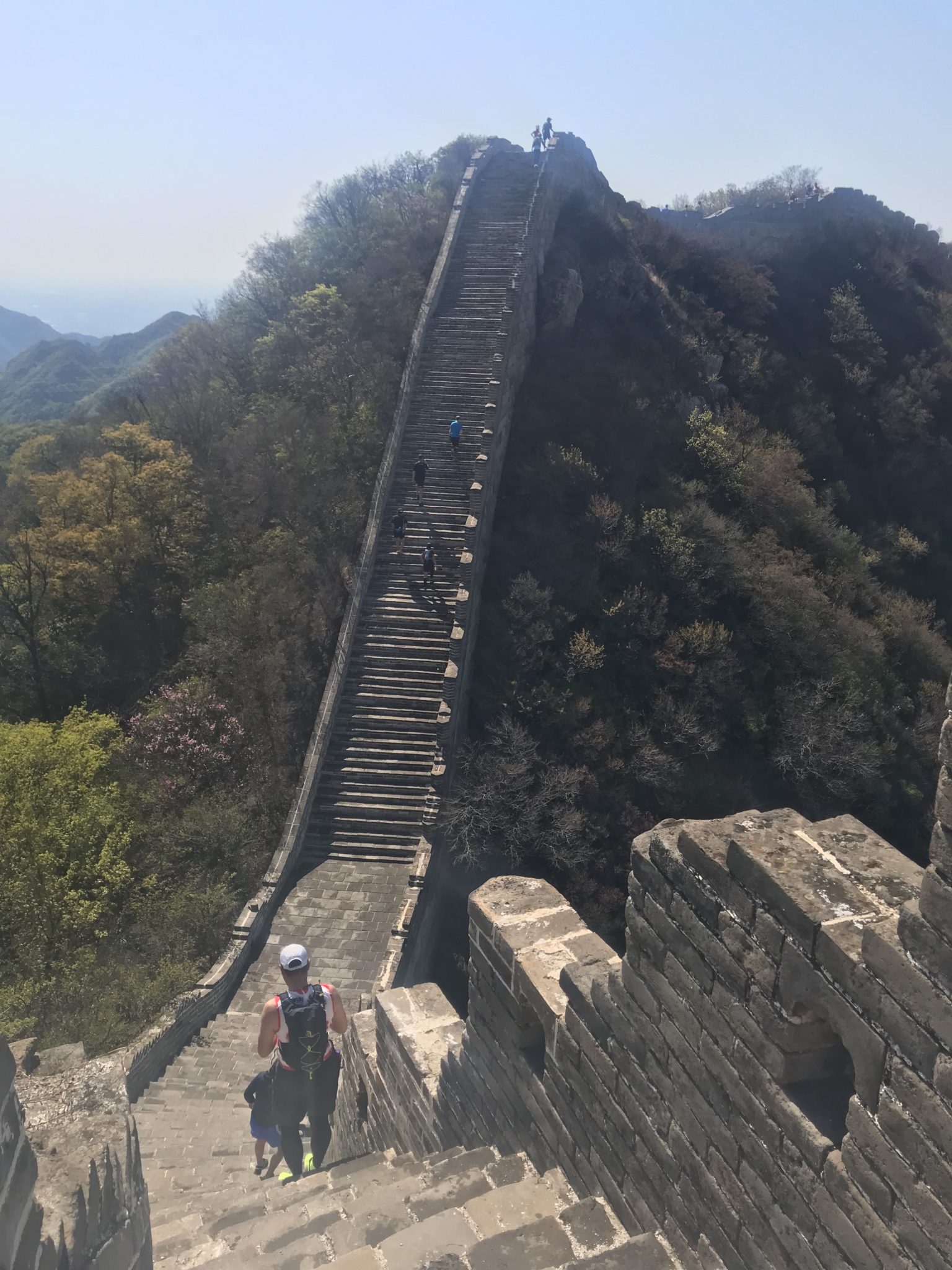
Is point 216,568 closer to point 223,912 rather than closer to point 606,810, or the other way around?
point 223,912

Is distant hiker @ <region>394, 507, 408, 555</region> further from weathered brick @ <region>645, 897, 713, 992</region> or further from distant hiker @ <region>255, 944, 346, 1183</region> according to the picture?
weathered brick @ <region>645, 897, 713, 992</region>

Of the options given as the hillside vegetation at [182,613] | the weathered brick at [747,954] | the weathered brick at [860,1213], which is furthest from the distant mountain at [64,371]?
the weathered brick at [860,1213]

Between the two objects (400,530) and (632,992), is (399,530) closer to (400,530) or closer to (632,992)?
(400,530)

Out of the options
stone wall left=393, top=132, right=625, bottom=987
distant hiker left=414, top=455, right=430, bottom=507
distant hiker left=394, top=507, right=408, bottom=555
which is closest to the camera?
stone wall left=393, top=132, right=625, bottom=987

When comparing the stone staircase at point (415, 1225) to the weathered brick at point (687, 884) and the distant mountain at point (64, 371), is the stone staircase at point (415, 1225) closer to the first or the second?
the weathered brick at point (687, 884)

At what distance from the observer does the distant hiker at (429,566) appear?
17.9 metres

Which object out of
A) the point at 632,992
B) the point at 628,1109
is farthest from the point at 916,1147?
the point at 628,1109

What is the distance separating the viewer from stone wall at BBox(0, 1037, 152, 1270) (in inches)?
113

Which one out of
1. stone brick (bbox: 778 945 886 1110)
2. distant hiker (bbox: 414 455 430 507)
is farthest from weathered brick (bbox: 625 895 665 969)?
distant hiker (bbox: 414 455 430 507)

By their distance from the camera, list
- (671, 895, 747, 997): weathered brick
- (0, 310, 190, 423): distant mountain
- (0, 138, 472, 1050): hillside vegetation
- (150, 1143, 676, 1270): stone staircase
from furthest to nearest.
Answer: (0, 310, 190, 423): distant mountain
(0, 138, 472, 1050): hillside vegetation
(150, 1143, 676, 1270): stone staircase
(671, 895, 747, 997): weathered brick

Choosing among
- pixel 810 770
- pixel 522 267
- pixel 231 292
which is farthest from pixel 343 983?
pixel 231 292

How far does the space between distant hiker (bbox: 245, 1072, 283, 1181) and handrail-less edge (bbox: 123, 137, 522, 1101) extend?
4.50ft

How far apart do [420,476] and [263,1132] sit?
1547cm

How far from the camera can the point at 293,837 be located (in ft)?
47.1
